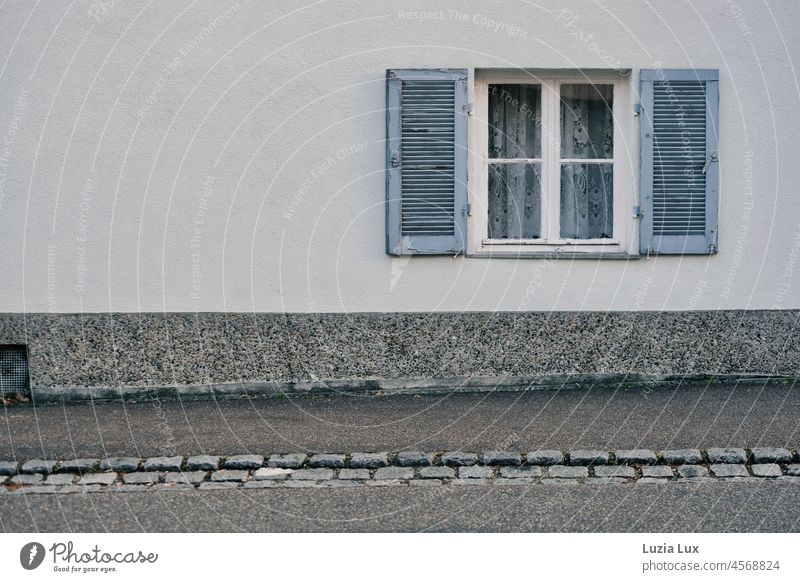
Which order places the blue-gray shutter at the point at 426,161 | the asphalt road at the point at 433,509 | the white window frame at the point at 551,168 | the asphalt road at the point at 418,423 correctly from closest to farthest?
the asphalt road at the point at 433,509 < the asphalt road at the point at 418,423 < the blue-gray shutter at the point at 426,161 < the white window frame at the point at 551,168

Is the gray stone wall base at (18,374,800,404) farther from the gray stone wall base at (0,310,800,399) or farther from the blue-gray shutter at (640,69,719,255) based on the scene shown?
the blue-gray shutter at (640,69,719,255)

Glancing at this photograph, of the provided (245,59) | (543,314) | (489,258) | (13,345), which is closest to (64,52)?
(245,59)

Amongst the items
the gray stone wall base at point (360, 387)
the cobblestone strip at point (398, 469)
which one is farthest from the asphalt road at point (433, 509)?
the gray stone wall base at point (360, 387)

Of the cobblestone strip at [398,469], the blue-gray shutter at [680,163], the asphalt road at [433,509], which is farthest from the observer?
the blue-gray shutter at [680,163]

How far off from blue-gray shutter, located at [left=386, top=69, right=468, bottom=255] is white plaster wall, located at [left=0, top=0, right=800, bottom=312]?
4.9 inches

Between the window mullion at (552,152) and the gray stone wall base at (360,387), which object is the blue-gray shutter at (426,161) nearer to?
the window mullion at (552,152)

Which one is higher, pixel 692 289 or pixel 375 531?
pixel 692 289

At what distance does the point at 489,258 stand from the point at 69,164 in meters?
3.33

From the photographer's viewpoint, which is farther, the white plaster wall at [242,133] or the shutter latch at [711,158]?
→ the shutter latch at [711,158]

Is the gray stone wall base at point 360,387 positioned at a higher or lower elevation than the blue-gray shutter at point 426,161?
lower

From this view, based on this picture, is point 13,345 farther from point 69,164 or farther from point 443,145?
point 443,145

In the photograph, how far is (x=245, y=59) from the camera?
903cm

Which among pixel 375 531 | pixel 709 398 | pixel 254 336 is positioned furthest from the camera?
pixel 254 336

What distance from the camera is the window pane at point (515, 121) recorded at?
9.38 m
